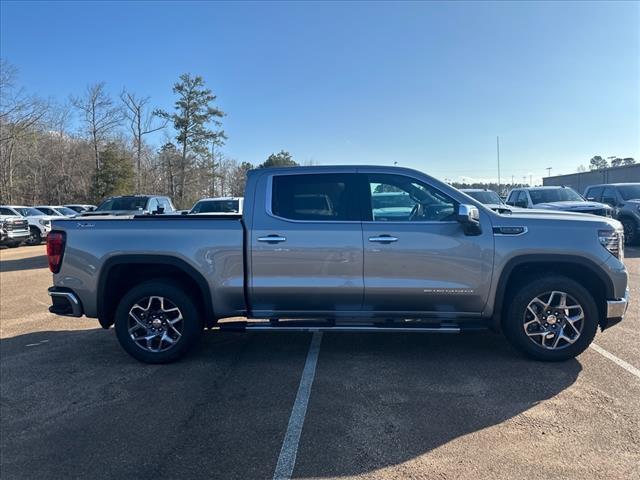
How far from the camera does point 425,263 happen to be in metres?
4.38

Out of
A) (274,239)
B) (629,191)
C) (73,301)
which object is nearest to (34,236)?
(73,301)

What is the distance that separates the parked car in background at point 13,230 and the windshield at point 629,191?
23392 millimetres

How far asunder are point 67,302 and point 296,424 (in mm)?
2886

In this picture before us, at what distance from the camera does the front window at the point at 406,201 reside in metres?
4.51

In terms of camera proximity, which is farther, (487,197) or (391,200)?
(487,197)

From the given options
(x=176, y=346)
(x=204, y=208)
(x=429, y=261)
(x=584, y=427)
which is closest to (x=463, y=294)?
(x=429, y=261)

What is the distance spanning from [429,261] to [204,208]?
10.5m

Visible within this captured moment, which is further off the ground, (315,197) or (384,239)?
(315,197)

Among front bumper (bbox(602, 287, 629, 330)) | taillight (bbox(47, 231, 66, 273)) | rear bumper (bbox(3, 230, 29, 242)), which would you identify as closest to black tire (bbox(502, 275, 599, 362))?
front bumper (bbox(602, 287, 629, 330))

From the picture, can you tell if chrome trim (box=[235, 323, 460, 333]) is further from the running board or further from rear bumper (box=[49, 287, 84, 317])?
rear bumper (box=[49, 287, 84, 317])

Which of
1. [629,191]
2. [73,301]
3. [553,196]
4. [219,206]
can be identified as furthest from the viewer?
[629,191]

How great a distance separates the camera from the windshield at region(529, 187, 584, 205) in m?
14.8

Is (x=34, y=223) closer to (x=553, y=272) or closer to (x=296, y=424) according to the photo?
(x=296, y=424)

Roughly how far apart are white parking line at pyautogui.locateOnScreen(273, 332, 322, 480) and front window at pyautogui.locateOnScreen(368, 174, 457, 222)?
1.65 metres
